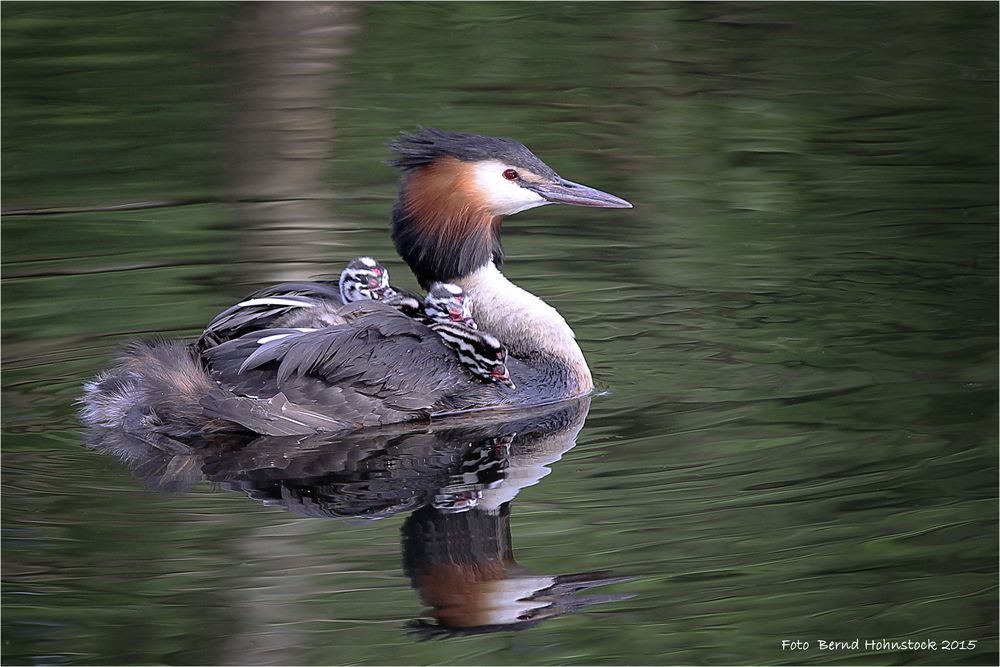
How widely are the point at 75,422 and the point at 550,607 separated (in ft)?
8.07

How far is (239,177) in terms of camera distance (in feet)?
31.3

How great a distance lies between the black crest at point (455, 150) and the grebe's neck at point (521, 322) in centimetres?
50

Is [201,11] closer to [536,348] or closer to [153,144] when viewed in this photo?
[153,144]

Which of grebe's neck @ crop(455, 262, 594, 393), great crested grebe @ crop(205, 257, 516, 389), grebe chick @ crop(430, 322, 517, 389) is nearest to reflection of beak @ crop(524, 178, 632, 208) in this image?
grebe's neck @ crop(455, 262, 594, 393)

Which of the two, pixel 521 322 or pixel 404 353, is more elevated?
pixel 404 353

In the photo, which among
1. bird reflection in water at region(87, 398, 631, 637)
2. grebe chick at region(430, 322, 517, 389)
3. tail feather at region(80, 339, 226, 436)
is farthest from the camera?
grebe chick at region(430, 322, 517, 389)

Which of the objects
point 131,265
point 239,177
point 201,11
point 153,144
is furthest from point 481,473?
point 201,11

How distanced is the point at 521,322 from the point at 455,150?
0.83m

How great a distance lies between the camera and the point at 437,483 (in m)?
5.50

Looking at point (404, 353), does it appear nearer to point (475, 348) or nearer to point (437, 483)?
point (475, 348)

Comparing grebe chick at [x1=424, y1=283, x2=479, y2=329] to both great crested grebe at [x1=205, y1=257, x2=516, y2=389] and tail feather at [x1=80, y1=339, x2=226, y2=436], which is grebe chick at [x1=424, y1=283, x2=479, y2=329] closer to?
great crested grebe at [x1=205, y1=257, x2=516, y2=389]

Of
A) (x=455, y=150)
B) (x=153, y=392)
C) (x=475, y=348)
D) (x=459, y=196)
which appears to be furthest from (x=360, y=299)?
(x=153, y=392)

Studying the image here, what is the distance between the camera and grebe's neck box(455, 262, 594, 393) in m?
6.55

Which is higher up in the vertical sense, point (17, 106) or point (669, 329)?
point (17, 106)
